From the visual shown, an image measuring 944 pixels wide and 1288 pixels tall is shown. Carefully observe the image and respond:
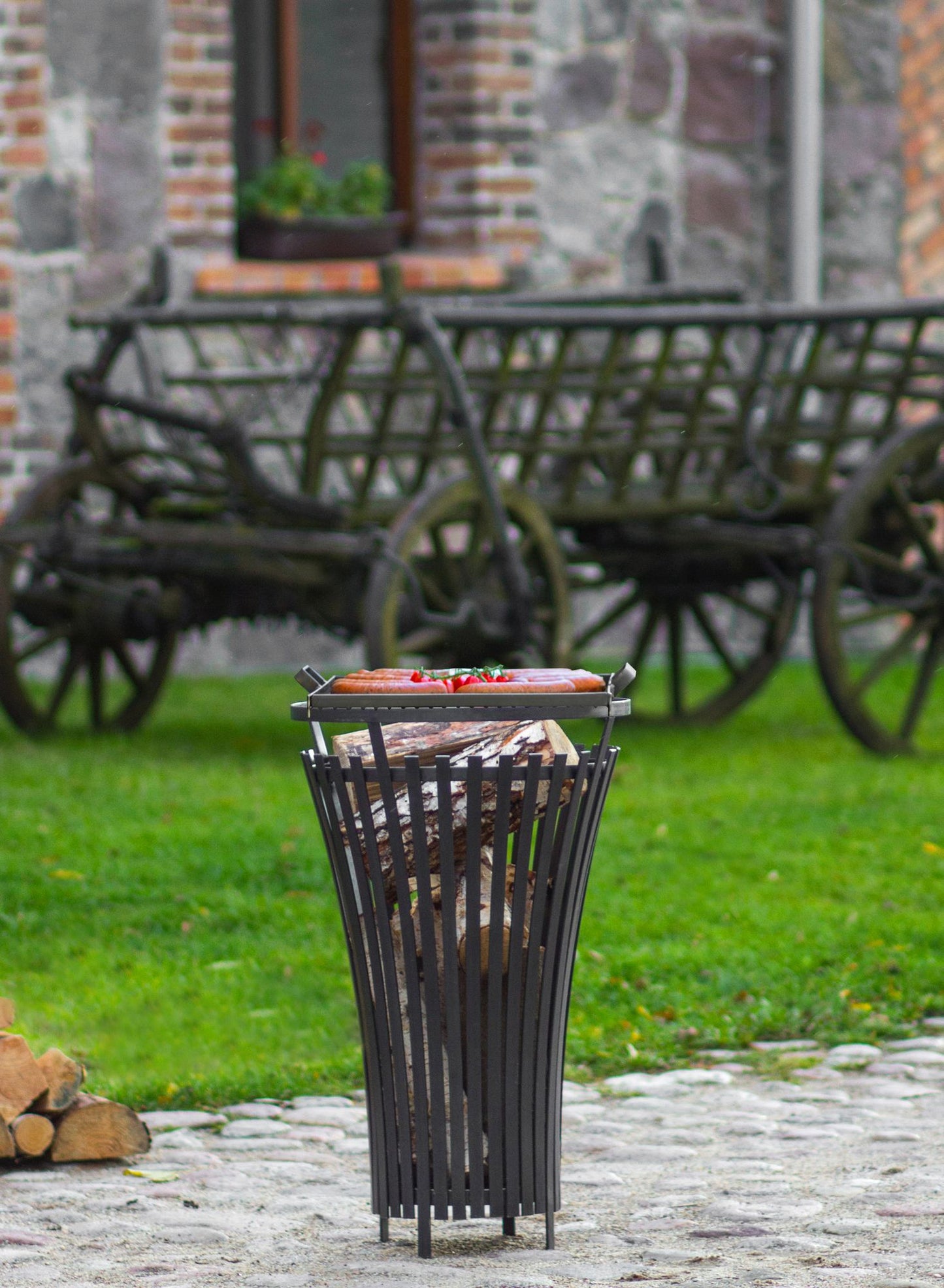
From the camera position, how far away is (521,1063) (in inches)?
129

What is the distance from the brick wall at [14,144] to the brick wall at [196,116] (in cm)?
57

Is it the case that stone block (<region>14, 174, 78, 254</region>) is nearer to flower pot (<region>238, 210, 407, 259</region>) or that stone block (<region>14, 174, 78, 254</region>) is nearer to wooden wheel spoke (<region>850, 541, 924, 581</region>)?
flower pot (<region>238, 210, 407, 259</region>)

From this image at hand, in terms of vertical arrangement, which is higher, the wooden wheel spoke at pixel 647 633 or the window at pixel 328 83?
the window at pixel 328 83

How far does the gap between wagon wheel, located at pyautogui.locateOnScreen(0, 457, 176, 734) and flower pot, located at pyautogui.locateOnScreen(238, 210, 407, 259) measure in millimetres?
2489

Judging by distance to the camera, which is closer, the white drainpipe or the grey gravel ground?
the grey gravel ground

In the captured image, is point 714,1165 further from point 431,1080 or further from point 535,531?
point 535,531

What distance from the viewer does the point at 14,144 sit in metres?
9.67

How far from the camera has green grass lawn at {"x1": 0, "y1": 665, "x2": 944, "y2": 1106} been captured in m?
4.53

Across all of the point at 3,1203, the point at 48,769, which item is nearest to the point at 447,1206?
the point at 3,1203

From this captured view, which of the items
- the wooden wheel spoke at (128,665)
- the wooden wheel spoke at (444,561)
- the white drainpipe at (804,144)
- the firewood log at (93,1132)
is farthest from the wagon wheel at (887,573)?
the firewood log at (93,1132)

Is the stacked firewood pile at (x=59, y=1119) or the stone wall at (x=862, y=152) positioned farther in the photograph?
the stone wall at (x=862, y=152)

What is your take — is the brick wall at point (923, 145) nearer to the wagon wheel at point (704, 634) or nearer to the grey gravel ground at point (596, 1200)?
the wagon wheel at point (704, 634)

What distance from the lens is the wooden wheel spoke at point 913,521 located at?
7699 mm

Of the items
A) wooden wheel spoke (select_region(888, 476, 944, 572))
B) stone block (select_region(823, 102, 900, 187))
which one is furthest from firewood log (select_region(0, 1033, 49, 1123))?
stone block (select_region(823, 102, 900, 187))
